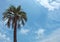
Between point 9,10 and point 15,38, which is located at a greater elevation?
point 9,10

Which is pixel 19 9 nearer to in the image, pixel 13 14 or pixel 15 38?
pixel 13 14

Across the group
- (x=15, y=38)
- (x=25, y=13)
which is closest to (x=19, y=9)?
(x=25, y=13)

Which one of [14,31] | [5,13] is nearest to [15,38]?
[14,31]

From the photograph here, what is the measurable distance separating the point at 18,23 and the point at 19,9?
11.3 feet

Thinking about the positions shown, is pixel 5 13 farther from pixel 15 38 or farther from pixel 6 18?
pixel 15 38

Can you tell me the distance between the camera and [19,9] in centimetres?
7556

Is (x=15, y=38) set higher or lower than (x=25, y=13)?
lower

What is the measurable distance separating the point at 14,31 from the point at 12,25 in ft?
4.71

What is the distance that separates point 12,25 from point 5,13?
3258 millimetres

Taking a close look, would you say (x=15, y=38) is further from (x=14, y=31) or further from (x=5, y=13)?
(x=5, y=13)

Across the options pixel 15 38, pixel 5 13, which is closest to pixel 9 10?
pixel 5 13

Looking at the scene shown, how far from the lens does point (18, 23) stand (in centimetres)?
7406

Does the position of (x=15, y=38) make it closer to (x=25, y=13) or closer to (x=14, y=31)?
(x=14, y=31)

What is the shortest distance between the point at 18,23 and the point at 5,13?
12.3 feet
